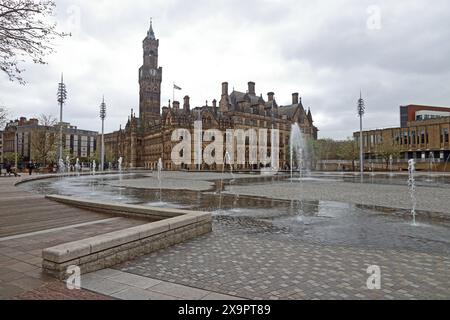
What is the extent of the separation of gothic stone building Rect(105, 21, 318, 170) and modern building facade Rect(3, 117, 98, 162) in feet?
70.1

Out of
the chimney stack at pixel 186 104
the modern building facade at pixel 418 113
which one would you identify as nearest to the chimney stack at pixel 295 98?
the modern building facade at pixel 418 113

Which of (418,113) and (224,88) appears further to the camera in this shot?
(418,113)

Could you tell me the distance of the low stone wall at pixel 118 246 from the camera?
5.23 m

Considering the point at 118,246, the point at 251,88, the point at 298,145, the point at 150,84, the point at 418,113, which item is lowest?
the point at 118,246

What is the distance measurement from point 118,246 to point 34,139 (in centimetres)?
7189

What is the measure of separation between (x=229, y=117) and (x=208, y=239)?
247 feet

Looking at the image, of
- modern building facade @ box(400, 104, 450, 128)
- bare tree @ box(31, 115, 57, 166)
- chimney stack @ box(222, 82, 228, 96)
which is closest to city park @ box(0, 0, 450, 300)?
bare tree @ box(31, 115, 57, 166)

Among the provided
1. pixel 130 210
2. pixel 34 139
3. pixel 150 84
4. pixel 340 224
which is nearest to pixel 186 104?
pixel 150 84

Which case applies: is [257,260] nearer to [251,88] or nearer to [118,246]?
[118,246]

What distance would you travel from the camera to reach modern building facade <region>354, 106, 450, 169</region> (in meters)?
70.4

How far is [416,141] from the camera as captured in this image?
3000 inches

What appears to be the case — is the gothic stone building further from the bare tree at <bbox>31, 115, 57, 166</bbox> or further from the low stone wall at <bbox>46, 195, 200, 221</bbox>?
the low stone wall at <bbox>46, 195, 200, 221</bbox>

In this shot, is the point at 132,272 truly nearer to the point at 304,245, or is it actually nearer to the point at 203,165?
the point at 304,245

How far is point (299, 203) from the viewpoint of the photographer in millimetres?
15023
